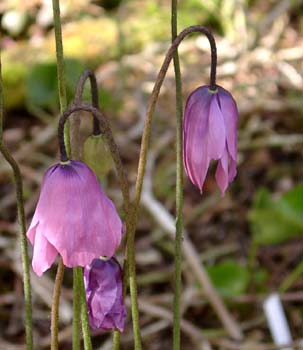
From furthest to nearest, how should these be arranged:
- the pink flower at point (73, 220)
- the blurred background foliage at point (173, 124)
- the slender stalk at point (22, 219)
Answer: the blurred background foliage at point (173, 124) → the slender stalk at point (22, 219) → the pink flower at point (73, 220)

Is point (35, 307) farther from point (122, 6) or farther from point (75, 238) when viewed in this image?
point (122, 6)

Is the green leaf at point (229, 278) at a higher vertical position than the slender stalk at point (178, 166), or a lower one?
lower

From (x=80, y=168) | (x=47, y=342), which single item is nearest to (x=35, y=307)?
(x=47, y=342)

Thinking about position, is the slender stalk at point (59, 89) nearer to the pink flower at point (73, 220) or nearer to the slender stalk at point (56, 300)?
the slender stalk at point (56, 300)

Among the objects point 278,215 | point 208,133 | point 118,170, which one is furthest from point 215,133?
point 278,215

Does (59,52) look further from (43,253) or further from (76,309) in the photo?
(76,309)

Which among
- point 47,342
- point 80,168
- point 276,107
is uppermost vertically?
point 80,168

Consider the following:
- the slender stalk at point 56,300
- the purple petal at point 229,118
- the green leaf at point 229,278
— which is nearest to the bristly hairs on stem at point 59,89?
the slender stalk at point 56,300
